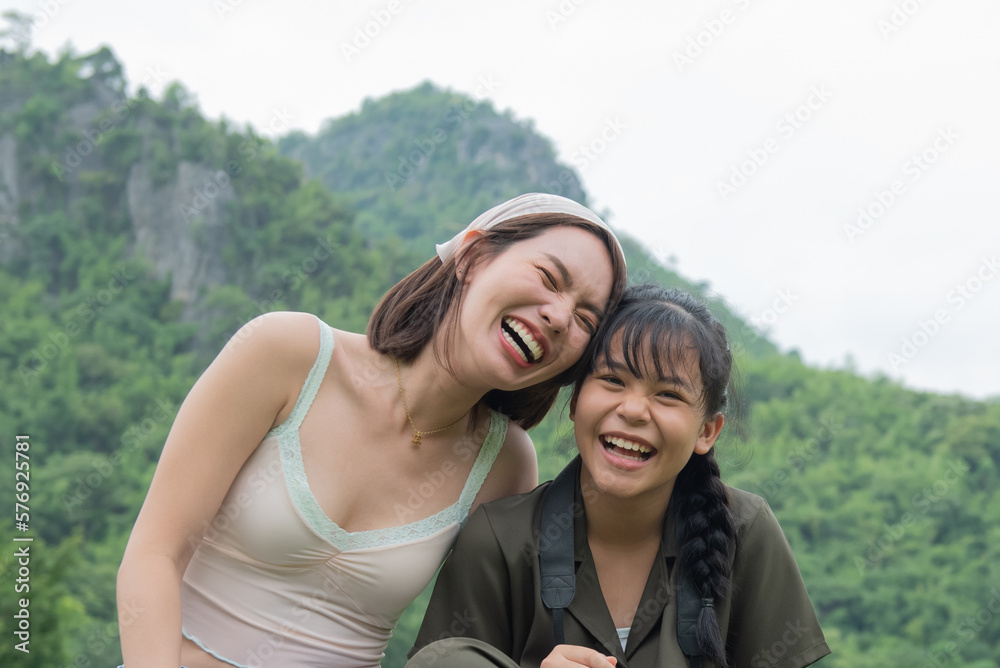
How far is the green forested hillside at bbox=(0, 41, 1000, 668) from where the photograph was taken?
Answer: 889 inches

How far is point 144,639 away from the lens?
→ 1777 mm

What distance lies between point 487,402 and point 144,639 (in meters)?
0.95

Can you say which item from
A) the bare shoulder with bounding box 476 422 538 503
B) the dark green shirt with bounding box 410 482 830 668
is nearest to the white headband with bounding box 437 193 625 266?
the bare shoulder with bounding box 476 422 538 503

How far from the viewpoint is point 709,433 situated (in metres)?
2.19

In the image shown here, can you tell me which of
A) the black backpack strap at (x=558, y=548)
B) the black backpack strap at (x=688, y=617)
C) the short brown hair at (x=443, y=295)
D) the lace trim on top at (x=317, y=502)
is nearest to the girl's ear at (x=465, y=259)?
the short brown hair at (x=443, y=295)

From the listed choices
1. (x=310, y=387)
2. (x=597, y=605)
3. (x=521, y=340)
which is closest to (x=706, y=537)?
(x=597, y=605)

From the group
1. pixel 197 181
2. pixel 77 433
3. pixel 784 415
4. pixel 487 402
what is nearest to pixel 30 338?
pixel 77 433

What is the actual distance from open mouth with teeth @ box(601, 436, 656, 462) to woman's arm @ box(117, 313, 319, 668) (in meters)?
0.68

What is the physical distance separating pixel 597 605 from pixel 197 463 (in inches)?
36.1

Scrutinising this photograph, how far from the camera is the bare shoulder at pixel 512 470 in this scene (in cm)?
227

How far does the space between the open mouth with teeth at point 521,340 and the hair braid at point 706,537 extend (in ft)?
1.74

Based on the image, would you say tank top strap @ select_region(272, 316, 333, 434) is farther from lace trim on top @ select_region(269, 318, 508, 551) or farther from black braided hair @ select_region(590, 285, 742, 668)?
black braided hair @ select_region(590, 285, 742, 668)

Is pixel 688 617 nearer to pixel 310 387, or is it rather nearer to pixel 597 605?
pixel 597 605

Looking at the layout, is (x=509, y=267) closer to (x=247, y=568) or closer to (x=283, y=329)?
(x=283, y=329)
